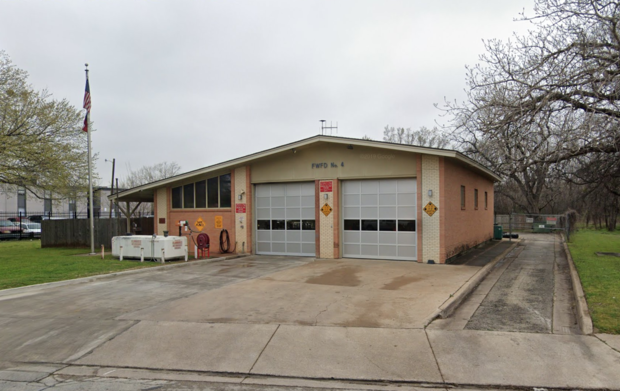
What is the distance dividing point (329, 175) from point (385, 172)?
2.30 metres

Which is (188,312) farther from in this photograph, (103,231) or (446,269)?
(103,231)

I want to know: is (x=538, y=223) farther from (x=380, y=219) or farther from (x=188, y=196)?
(x=188, y=196)

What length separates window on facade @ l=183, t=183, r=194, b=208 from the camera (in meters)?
20.3

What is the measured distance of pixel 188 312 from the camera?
26.9 feet

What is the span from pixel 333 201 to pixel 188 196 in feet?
24.5

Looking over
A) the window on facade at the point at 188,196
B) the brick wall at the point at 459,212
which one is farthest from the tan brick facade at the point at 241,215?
the brick wall at the point at 459,212

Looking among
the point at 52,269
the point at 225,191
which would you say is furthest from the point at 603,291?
the point at 52,269

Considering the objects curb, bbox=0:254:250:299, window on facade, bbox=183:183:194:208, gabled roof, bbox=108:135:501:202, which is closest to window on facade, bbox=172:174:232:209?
window on facade, bbox=183:183:194:208

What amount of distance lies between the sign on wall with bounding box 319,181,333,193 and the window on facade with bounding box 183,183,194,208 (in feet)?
21.8

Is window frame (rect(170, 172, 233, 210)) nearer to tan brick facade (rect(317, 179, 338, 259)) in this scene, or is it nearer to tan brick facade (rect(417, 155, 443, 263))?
tan brick facade (rect(317, 179, 338, 259))

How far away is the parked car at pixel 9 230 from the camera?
32094 mm

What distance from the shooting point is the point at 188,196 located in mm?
20359

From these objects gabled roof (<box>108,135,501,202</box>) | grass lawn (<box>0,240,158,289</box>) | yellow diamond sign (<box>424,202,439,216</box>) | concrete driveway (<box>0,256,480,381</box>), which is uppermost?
gabled roof (<box>108,135,501,202</box>)

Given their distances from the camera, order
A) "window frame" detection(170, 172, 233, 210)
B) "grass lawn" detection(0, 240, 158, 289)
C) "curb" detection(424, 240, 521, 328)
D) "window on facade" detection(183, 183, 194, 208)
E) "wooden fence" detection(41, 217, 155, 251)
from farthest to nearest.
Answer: "wooden fence" detection(41, 217, 155, 251) → "window on facade" detection(183, 183, 194, 208) → "window frame" detection(170, 172, 233, 210) → "grass lawn" detection(0, 240, 158, 289) → "curb" detection(424, 240, 521, 328)
